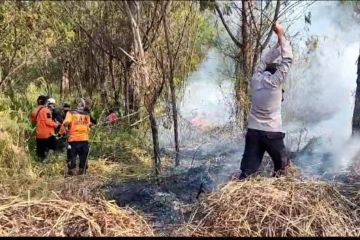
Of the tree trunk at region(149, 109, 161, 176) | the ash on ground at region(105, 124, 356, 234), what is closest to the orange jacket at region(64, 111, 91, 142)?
the ash on ground at region(105, 124, 356, 234)

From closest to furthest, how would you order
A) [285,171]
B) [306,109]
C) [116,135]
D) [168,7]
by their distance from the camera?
[285,171], [168,7], [116,135], [306,109]

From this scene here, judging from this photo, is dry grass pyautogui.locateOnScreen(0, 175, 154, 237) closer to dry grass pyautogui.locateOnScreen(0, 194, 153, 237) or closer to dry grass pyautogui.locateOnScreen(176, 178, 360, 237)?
dry grass pyautogui.locateOnScreen(0, 194, 153, 237)

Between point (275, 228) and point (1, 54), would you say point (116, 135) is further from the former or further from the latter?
point (275, 228)

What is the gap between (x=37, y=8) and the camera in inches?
370

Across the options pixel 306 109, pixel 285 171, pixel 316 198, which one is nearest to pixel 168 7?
pixel 285 171

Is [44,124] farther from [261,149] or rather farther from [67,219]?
[67,219]

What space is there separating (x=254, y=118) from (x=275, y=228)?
1314mm

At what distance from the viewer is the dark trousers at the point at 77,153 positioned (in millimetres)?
7859

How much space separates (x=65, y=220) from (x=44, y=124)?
16.6ft

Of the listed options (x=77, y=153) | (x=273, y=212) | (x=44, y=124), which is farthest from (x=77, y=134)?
(x=273, y=212)

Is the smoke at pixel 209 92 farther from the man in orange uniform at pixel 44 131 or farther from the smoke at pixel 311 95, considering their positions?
the man in orange uniform at pixel 44 131

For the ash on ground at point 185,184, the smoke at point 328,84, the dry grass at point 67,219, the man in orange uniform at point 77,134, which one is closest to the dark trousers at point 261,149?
the ash on ground at point 185,184

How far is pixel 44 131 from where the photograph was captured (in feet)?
29.3

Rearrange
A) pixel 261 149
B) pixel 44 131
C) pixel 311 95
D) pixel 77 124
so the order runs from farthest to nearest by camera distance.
A: pixel 311 95 → pixel 44 131 → pixel 77 124 → pixel 261 149
